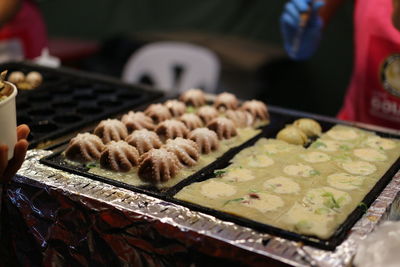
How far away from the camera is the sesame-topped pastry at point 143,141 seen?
2.41 metres

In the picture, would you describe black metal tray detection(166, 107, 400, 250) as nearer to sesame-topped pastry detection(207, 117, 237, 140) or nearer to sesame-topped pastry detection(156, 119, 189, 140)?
sesame-topped pastry detection(207, 117, 237, 140)

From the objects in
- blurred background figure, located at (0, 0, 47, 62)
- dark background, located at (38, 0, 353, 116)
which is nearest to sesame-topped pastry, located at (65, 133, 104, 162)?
blurred background figure, located at (0, 0, 47, 62)

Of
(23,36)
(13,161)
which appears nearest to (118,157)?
(13,161)

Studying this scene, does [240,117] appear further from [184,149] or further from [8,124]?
[8,124]

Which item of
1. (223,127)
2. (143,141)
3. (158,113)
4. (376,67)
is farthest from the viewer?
(376,67)

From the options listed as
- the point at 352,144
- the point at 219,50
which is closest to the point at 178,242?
the point at 352,144

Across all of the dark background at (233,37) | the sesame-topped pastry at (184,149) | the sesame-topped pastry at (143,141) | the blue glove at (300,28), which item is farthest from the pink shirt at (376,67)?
the dark background at (233,37)

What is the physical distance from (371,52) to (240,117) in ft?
3.37

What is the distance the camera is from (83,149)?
2.37m

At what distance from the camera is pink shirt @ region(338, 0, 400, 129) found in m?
3.12

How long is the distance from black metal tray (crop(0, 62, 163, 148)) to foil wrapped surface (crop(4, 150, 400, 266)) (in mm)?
425

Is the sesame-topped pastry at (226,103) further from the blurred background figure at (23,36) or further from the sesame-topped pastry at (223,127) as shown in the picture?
the blurred background figure at (23,36)

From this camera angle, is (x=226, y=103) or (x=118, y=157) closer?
(x=118, y=157)

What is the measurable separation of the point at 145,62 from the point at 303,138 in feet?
10.6
